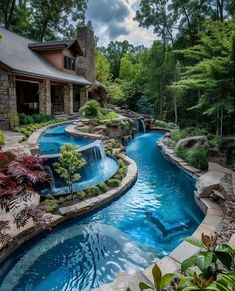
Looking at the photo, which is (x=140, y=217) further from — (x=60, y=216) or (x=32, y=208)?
(x=32, y=208)

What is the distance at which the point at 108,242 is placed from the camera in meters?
5.05

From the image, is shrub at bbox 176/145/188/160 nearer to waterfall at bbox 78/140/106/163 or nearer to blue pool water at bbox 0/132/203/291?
blue pool water at bbox 0/132/203/291

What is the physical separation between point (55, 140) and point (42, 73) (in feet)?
16.9

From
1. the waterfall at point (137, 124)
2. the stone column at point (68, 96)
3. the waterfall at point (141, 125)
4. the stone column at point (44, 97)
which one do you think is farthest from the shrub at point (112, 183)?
the stone column at point (68, 96)

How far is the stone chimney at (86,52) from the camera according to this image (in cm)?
2412

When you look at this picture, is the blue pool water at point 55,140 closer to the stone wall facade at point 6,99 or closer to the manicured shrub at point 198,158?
the stone wall facade at point 6,99

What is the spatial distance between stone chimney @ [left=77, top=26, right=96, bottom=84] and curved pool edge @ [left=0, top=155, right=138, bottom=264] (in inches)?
699

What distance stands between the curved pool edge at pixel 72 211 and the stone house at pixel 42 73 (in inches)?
313

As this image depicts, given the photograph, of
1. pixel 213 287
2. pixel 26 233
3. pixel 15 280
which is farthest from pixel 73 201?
pixel 213 287

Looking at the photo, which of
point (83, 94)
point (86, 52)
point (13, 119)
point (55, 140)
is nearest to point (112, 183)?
point (55, 140)

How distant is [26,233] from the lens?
4.79m

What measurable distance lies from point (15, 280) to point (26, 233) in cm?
99

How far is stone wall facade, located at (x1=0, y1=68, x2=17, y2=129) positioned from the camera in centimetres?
1226

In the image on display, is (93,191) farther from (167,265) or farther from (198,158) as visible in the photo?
(198,158)
